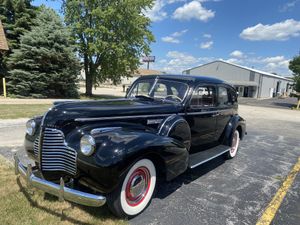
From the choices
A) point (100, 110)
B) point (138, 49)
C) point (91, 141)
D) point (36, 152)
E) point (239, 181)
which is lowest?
point (239, 181)

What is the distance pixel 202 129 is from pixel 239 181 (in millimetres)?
1197

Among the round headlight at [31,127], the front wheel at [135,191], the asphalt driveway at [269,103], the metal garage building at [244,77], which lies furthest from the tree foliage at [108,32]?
the metal garage building at [244,77]

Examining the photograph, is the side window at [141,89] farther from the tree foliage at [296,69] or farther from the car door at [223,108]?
the tree foliage at [296,69]

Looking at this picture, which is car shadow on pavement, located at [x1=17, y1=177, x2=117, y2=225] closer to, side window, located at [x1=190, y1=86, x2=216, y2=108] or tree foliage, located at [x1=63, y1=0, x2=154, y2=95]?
side window, located at [x1=190, y1=86, x2=216, y2=108]

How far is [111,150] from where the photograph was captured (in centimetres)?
299

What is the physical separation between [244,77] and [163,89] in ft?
163

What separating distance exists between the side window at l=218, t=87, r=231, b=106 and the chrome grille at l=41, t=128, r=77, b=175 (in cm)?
369

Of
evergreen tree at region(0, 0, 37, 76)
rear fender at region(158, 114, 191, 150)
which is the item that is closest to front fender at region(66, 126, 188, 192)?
rear fender at region(158, 114, 191, 150)

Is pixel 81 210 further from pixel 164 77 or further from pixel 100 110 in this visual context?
pixel 164 77

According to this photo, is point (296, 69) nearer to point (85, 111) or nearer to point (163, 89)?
point (163, 89)

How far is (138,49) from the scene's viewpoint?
2603cm

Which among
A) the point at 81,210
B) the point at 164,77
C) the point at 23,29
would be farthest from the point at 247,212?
the point at 23,29

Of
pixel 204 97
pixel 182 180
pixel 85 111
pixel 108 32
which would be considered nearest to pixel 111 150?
pixel 85 111

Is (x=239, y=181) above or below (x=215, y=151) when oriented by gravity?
below
